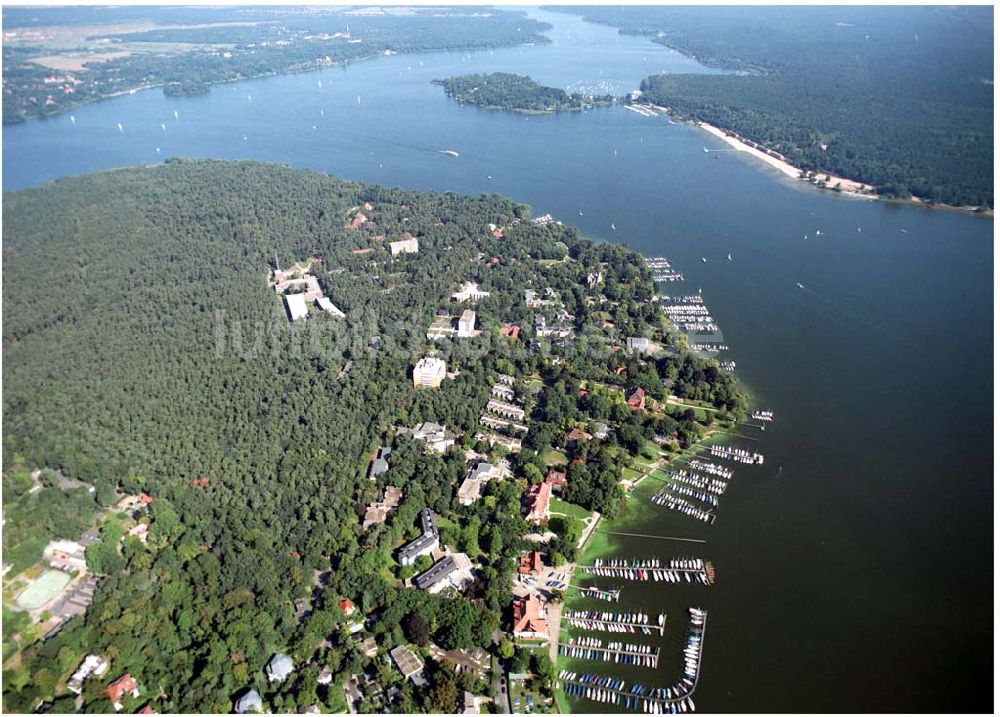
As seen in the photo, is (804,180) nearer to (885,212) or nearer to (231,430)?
(885,212)

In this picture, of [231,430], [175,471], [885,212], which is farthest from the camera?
[885,212]

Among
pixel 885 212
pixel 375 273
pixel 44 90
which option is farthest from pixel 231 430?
pixel 44 90

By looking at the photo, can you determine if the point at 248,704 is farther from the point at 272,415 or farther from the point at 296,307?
the point at 296,307

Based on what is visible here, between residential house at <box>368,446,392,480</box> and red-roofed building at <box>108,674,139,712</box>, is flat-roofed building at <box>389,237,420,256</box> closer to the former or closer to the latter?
residential house at <box>368,446,392,480</box>

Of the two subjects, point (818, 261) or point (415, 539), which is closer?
point (415, 539)

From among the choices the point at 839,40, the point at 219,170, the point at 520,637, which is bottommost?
the point at 520,637

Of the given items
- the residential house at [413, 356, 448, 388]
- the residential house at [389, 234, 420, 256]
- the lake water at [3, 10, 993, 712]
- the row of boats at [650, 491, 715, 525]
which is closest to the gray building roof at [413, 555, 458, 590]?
the lake water at [3, 10, 993, 712]
